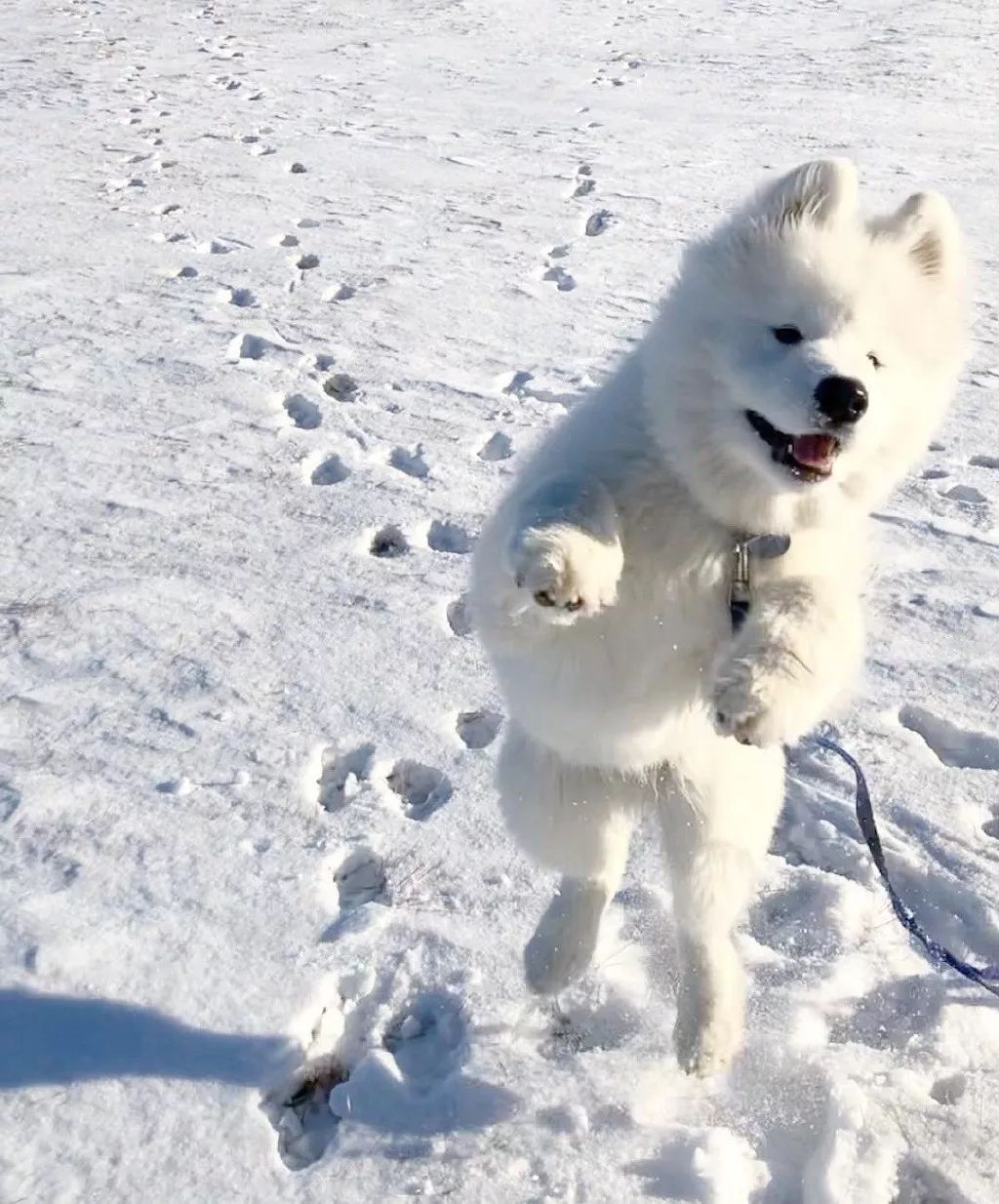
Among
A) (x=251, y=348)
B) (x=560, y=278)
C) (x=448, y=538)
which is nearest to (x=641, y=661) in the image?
(x=448, y=538)

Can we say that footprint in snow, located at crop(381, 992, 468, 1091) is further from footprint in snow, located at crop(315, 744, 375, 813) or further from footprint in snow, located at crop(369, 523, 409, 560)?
footprint in snow, located at crop(369, 523, 409, 560)

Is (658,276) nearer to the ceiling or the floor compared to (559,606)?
nearer to the floor

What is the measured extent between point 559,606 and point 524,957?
3.07 feet

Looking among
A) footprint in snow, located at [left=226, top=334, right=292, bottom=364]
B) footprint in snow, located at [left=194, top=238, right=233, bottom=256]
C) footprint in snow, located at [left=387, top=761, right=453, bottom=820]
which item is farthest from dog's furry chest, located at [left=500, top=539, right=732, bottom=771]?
footprint in snow, located at [left=194, top=238, right=233, bottom=256]

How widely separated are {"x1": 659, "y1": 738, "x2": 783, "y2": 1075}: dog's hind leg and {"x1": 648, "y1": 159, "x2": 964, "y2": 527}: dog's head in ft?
1.90

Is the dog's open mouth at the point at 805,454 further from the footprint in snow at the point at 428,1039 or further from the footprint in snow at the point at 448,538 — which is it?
the footprint in snow at the point at 448,538

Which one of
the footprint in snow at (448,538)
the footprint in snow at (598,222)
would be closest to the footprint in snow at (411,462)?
the footprint in snow at (448,538)

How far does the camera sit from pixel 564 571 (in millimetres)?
1690

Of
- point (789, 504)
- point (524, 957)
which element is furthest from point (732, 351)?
point (524, 957)

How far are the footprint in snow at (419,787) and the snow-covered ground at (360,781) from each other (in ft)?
0.04

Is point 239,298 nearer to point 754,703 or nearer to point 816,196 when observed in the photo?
point 816,196

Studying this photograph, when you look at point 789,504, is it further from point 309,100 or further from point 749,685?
point 309,100

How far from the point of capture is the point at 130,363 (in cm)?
484

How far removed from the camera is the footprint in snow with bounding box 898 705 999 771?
290 centimetres
